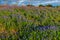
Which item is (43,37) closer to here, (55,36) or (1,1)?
(55,36)

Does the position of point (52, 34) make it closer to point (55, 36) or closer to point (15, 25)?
point (55, 36)

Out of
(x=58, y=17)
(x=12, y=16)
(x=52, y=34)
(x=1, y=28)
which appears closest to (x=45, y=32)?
(x=52, y=34)

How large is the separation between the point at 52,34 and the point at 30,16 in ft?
15.4

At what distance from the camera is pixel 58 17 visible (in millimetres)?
10633

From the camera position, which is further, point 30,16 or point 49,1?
point 49,1

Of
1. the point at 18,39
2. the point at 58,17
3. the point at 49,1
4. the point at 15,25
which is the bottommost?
the point at 49,1

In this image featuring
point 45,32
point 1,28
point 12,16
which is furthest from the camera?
point 12,16

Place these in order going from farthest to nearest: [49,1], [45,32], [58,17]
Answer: [49,1]
[58,17]
[45,32]

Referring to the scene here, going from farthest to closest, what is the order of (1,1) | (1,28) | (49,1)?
(49,1) → (1,1) → (1,28)

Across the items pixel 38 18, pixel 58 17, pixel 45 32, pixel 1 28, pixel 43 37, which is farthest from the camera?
Answer: pixel 58 17

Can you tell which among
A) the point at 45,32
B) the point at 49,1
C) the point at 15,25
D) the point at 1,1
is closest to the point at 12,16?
the point at 15,25

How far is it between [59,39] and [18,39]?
0.94 meters

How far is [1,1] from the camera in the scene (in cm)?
1845

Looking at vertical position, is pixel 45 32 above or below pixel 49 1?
above
